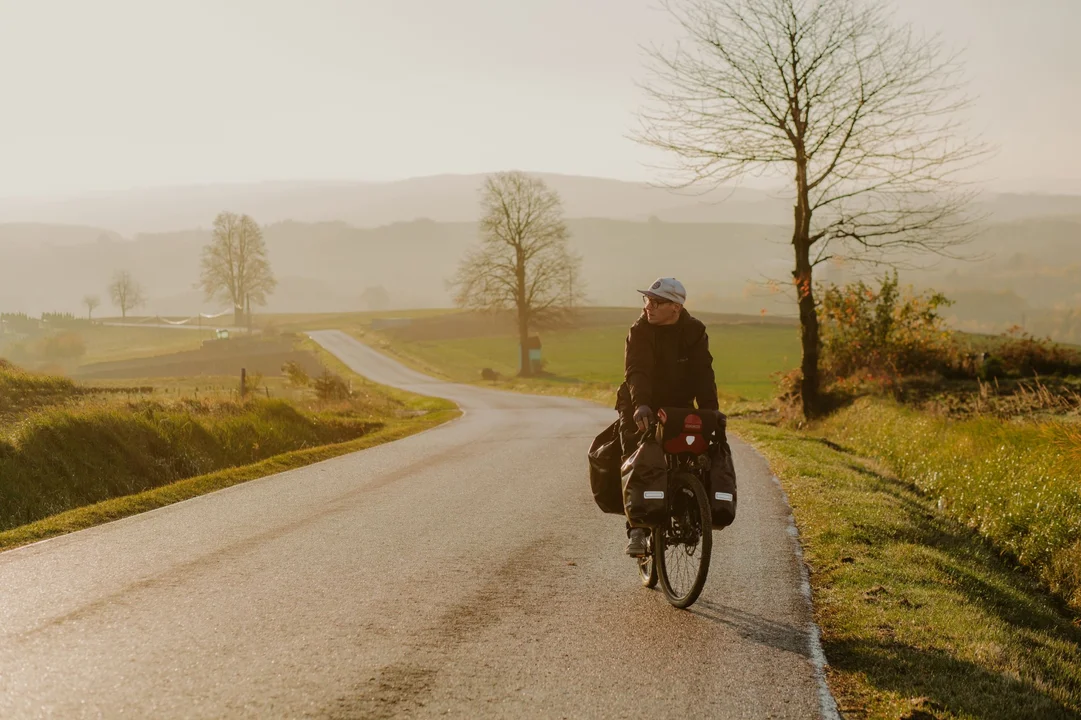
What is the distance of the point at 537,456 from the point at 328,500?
6.00 metres

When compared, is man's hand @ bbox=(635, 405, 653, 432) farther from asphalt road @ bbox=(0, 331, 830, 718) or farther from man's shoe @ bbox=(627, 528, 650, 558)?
asphalt road @ bbox=(0, 331, 830, 718)

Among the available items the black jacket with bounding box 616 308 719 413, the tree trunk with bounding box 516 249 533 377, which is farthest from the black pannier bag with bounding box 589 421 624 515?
the tree trunk with bounding box 516 249 533 377

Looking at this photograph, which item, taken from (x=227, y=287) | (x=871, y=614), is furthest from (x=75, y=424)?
(x=227, y=287)

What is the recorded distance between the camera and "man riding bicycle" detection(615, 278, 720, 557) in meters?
6.91

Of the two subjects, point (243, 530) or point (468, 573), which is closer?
point (468, 573)

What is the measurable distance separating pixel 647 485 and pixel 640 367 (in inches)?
34.1

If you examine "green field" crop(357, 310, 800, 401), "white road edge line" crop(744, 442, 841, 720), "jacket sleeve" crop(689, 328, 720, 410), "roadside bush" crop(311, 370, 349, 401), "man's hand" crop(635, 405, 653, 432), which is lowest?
"green field" crop(357, 310, 800, 401)

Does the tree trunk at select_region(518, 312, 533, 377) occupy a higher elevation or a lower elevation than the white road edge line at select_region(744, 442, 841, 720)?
lower

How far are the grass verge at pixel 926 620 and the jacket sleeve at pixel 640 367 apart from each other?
1969mm

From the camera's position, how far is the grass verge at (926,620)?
495cm

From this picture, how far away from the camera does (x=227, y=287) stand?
101m

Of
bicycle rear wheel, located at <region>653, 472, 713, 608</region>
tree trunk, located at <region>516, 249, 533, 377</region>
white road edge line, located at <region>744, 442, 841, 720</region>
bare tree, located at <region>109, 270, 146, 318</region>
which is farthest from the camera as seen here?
bare tree, located at <region>109, 270, 146, 318</region>

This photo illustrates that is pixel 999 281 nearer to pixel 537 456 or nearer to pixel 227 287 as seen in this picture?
pixel 227 287

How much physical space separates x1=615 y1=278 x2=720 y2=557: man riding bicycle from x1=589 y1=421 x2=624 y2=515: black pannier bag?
0.85ft
